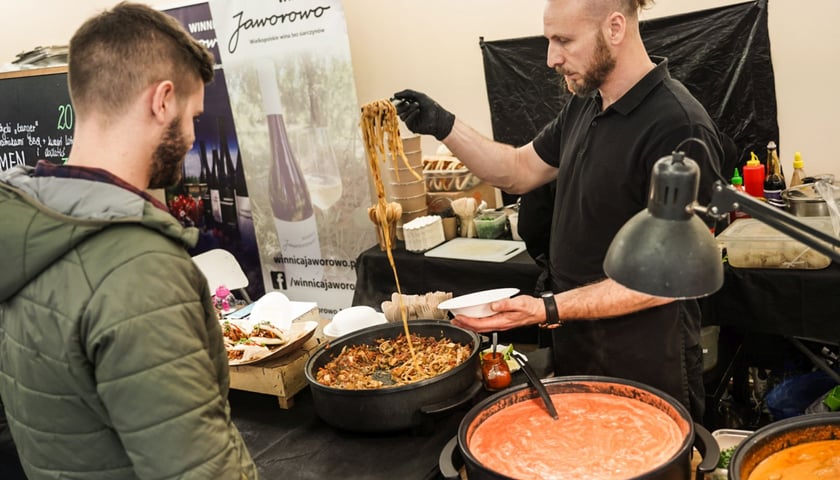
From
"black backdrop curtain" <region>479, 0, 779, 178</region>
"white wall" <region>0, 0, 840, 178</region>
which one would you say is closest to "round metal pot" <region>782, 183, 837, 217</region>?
"black backdrop curtain" <region>479, 0, 779, 178</region>

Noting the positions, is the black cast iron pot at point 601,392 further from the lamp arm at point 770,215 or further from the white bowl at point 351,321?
the white bowl at point 351,321

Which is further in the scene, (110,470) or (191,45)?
(191,45)

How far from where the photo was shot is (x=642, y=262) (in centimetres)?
110

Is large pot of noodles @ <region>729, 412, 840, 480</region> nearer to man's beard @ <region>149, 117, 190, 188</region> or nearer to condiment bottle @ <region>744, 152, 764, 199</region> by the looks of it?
man's beard @ <region>149, 117, 190, 188</region>

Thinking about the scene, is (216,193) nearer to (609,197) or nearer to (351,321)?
(351,321)

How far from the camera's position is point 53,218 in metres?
1.25

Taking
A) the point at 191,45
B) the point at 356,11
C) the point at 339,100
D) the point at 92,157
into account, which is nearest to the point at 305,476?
the point at 92,157

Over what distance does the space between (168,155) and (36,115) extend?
487 centimetres

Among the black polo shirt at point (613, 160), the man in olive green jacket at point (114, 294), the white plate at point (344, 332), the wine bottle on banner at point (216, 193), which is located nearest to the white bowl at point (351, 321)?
the white plate at point (344, 332)

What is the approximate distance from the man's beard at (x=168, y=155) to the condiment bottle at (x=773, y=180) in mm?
2964

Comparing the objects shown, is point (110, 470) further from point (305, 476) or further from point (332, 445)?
point (332, 445)

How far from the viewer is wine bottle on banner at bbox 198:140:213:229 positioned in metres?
5.53

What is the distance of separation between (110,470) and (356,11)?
14.4 feet

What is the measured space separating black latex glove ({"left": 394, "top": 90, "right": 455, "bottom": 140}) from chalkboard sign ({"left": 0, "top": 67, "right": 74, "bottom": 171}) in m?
3.89
